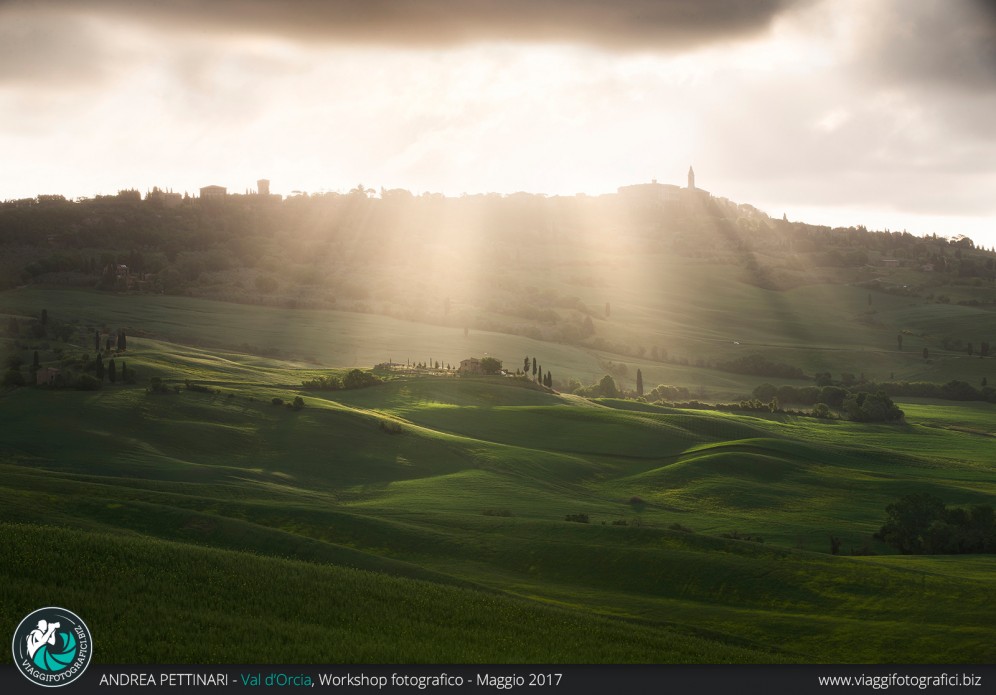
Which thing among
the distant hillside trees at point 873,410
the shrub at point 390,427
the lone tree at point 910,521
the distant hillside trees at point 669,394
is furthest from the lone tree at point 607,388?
the lone tree at point 910,521

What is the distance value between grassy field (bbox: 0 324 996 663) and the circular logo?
1354 millimetres

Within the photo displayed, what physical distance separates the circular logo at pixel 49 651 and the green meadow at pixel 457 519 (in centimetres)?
186

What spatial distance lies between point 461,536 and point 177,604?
857 inches

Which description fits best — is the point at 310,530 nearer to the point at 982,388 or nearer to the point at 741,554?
the point at 741,554

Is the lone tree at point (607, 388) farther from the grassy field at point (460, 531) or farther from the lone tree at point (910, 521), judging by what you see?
the lone tree at point (910, 521)

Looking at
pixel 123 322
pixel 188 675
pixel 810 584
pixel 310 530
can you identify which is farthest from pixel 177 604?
pixel 123 322

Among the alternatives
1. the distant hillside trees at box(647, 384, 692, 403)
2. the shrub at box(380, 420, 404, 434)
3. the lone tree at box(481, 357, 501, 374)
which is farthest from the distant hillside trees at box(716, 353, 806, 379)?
the shrub at box(380, 420, 404, 434)

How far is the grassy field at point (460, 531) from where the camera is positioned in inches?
1106

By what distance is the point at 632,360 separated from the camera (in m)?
170

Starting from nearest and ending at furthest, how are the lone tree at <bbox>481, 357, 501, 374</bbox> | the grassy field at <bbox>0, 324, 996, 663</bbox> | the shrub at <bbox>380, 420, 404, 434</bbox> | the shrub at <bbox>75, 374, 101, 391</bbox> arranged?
the grassy field at <bbox>0, 324, 996, 663</bbox>, the shrub at <bbox>380, 420, 404, 434</bbox>, the shrub at <bbox>75, 374, 101, 391</bbox>, the lone tree at <bbox>481, 357, 501, 374</bbox>

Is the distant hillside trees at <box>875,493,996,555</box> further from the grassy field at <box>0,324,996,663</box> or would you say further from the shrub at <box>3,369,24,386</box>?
the shrub at <box>3,369,24,386</box>

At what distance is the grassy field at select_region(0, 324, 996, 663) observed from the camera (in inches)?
1106

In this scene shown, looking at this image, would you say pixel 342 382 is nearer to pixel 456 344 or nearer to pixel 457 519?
pixel 456 344

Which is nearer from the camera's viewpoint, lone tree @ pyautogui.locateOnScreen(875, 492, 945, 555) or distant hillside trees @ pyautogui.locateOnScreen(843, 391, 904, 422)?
lone tree @ pyautogui.locateOnScreen(875, 492, 945, 555)
